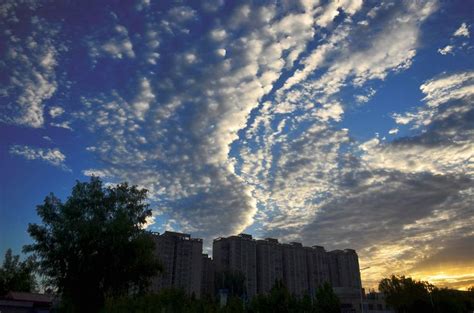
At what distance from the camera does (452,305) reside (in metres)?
73.0

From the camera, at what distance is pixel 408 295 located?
70562mm

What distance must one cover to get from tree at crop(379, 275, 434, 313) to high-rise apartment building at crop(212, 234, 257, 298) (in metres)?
53.2

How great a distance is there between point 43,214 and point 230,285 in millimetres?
81536

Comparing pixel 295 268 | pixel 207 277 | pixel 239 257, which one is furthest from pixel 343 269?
pixel 207 277

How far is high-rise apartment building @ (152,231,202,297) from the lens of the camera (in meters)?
107

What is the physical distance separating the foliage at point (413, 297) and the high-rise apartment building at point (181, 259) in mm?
53187

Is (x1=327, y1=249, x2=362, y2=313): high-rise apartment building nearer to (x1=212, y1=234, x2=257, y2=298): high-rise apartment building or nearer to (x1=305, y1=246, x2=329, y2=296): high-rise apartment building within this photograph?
(x1=305, y1=246, x2=329, y2=296): high-rise apartment building

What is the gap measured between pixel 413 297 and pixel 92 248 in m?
62.5

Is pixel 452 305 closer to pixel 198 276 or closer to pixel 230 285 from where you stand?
pixel 230 285

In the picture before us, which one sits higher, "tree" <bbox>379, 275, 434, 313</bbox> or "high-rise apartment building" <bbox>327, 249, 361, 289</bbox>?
"high-rise apartment building" <bbox>327, 249, 361, 289</bbox>

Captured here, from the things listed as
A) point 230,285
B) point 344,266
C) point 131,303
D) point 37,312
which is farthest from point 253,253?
point 37,312

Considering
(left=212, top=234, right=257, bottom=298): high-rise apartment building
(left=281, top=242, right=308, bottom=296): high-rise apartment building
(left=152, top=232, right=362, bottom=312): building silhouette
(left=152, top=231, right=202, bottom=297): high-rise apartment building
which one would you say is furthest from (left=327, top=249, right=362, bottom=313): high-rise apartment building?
(left=152, top=231, right=202, bottom=297): high-rise apartment building

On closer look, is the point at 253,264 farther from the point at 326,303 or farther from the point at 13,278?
the point at 326,303

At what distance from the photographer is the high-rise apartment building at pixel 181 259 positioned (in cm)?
10731
